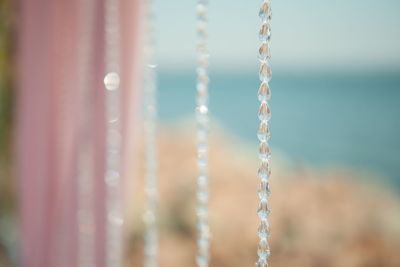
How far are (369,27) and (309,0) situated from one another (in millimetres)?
189

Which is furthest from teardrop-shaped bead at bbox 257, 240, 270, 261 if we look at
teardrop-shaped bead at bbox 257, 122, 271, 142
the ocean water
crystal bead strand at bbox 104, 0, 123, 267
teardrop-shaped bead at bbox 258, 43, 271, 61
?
the ocean water

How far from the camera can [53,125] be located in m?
1.52

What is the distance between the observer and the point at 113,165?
4.51 ft

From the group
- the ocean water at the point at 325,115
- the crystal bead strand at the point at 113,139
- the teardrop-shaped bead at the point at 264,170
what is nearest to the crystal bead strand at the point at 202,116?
the teardrop-shaped bead at the point at 264,170

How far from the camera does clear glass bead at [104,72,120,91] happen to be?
1.34 m

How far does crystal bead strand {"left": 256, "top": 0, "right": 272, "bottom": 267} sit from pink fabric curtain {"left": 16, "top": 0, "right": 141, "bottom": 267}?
0.69m

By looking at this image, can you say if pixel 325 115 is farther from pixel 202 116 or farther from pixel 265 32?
pixel 265 32

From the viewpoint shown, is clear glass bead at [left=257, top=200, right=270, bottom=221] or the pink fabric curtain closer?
clear glass bead at [left=257, top=200, right=270, bottom=221]

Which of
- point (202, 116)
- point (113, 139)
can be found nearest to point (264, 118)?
point (202, 116)

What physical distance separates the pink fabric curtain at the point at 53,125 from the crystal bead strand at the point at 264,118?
2.26ft

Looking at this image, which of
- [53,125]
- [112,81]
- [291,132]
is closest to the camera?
[112,81]

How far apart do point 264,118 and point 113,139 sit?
65cm

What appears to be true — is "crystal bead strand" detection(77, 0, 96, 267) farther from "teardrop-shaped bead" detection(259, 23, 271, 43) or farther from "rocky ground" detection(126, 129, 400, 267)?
"teardrop-shaped bead" detection(259, 23, 271, 43)

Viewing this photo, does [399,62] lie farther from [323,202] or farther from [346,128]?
[323,202]
